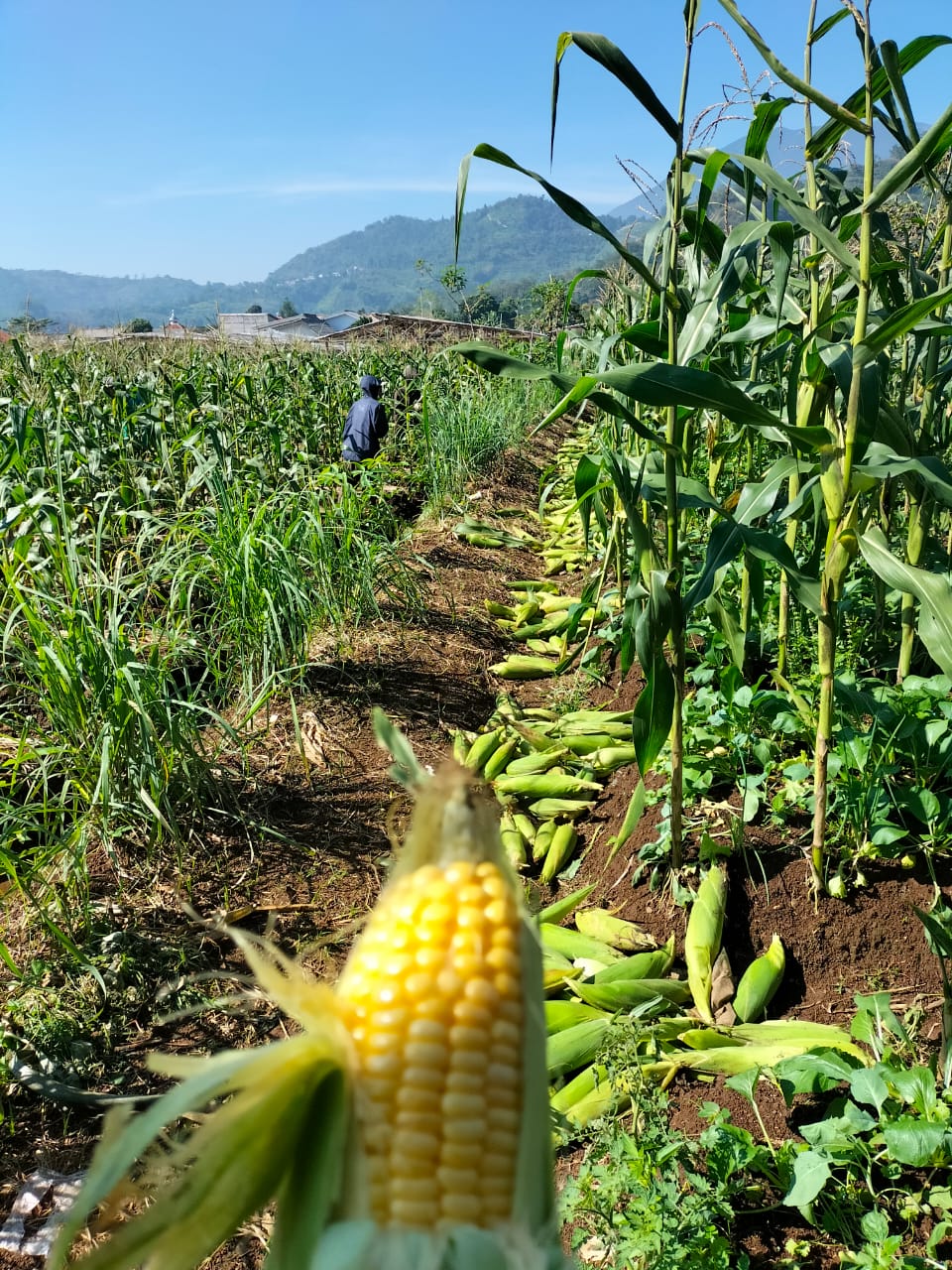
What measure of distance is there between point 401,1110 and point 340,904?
2337 millimetres

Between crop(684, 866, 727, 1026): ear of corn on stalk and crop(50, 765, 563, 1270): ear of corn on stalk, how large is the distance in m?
1.75

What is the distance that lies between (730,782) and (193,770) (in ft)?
5.74

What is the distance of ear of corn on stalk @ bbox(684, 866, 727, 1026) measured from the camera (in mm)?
2258

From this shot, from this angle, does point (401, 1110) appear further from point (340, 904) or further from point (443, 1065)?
point (340, 904)

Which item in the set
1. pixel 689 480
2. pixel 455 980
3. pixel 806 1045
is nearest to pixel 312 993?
pixel 455 980

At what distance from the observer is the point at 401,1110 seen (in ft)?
2.15

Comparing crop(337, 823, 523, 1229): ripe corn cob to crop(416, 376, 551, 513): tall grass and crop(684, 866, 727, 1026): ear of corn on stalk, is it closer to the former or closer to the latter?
crop(684, 866, 727, 1026): ear of corn on stalk

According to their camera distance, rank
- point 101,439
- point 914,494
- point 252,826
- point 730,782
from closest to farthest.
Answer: point 914,494
point 730,782
point 252,826
point 101,439

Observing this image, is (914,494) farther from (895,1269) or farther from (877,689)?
(895,1269)

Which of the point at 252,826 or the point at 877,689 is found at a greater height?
the point at 877,689

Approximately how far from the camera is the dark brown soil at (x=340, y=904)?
2070mm

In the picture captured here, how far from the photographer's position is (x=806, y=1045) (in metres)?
2.01

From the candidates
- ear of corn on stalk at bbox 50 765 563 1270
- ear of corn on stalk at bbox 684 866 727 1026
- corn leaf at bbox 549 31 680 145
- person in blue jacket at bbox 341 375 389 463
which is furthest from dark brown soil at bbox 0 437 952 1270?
person in blue jacket at bbox 341 375 389 463

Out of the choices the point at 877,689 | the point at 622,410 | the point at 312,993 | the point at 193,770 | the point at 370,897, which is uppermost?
the point at 622,410
